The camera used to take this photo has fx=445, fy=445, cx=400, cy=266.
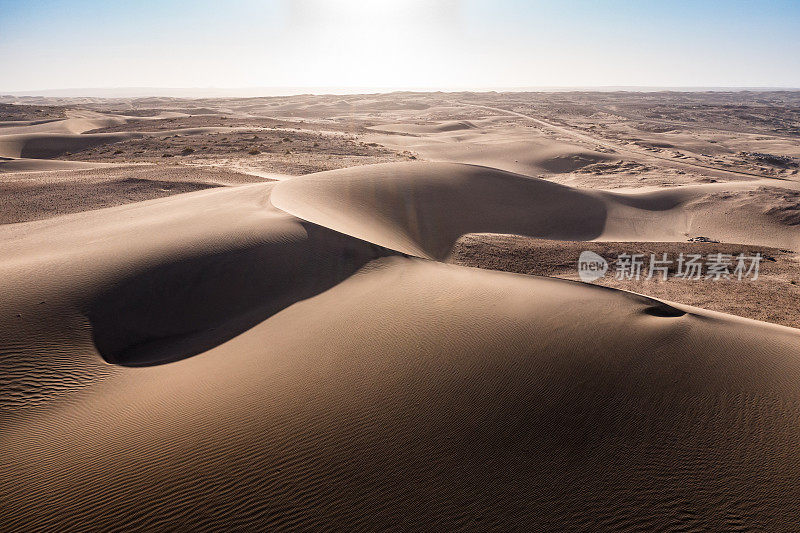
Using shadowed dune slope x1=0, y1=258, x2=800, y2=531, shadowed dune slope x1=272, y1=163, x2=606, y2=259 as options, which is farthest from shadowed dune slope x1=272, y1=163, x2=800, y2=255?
shadowed dune slope x1=0, y1=258, x2=800, y2=531

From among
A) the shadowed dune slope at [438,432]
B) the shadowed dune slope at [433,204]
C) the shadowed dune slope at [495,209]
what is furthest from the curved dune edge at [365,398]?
the shadowed dune slope at [495,209]

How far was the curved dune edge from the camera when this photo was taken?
12.4 feet

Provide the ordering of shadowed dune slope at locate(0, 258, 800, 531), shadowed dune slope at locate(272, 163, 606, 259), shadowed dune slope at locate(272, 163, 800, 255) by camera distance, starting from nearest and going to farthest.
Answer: shadowed dune slope at locate(0, 258, 800, 531)
shadowed dune slope at locate(272, 163, 606, 259)
shadowed dune slope at locate(272, 163, 800, 255)

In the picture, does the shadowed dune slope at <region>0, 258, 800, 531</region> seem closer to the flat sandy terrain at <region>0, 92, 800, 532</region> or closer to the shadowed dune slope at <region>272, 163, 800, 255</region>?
the flat sandy terrain at <region>0, 92, 800, 532</region>

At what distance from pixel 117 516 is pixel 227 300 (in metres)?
4.95

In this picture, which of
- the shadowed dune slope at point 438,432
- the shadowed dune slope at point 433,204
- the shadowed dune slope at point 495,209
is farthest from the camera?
the shadowed dune slope at point 495,209

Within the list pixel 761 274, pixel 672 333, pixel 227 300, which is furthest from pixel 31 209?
pixel 761 274

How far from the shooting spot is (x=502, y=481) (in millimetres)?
3949

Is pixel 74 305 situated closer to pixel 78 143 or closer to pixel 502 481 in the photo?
pixel 502 481

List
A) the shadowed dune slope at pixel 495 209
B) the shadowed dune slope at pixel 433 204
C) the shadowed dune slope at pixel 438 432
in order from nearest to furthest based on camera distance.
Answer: the shadowed dune slope at pixel 438 432, the shadowed dune slope at pixel 433 204, the shadowed dune slope at pixel 495 209

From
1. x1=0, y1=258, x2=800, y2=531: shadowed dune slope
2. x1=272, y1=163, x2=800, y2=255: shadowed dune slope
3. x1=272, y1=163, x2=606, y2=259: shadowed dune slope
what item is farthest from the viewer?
x1=272, y1=163, x2=800, y2=255: shadowed dune slope

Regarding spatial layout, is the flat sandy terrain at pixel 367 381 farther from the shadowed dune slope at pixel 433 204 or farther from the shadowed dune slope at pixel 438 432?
the shadowed dune slope at pixel 433 204

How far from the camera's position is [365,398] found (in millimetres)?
5043

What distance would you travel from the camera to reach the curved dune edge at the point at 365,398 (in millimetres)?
3766
